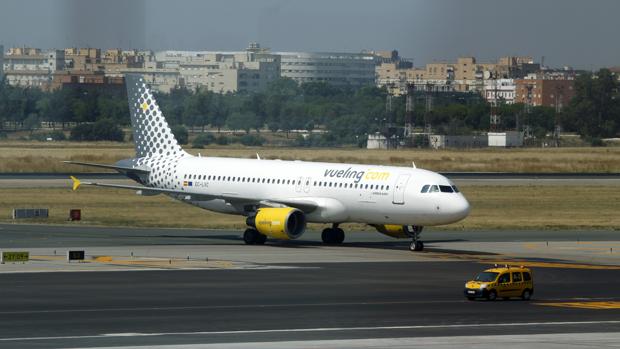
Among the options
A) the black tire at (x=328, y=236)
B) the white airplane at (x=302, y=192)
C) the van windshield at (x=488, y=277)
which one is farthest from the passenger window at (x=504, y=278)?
the black tire at (x=328, y=236)

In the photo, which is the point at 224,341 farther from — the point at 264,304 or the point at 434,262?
the point at 434,262

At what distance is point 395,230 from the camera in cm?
7731

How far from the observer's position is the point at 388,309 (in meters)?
49.2

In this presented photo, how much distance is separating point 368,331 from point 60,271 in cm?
2299

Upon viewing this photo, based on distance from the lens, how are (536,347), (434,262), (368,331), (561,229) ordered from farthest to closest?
(561,229) < (434,262) < (368,331) < (536,347)

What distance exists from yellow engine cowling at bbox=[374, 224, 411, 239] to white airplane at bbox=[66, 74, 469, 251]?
58 mm

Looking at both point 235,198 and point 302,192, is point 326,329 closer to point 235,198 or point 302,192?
point 302,192

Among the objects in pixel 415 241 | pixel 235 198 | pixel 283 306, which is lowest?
pixel 415 241

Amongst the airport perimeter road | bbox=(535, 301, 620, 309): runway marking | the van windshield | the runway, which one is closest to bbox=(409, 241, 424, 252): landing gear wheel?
the runway

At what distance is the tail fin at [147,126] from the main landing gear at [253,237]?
36.7 feet

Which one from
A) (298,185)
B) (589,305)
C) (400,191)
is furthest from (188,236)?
(589,305)

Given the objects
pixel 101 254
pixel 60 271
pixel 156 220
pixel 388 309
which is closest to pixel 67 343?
pixel 388 309

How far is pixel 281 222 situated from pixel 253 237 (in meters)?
3.80

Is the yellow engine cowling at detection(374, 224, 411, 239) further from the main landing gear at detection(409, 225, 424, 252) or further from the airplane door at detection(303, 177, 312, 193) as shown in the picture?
the airplane door at detection(303, 177, 312, 193)
